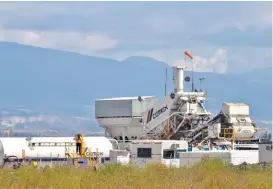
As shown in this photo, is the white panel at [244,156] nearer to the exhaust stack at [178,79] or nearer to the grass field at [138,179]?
the grass field at [138,179]

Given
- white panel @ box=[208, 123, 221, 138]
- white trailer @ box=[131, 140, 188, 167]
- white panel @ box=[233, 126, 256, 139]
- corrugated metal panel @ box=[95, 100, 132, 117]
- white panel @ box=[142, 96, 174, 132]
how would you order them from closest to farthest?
white trailer @ box=[131, 140, 188, 167] < white panel @ box=[208, 123, 221, 138] < white panel @ box=[233, 126, 256, 139] < white panel @ box=[142, 96, 174, 132] < corrugated metal panel @ box=[95, 100, 132, 117]

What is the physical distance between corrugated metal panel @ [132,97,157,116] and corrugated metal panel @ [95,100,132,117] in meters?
0.47

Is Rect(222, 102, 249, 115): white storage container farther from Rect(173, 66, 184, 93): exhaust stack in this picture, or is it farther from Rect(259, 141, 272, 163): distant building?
Rect(259, 141, 272, 163): distant building

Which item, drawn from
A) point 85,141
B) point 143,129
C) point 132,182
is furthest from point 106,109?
point 132,182

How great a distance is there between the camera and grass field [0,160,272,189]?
43625mm

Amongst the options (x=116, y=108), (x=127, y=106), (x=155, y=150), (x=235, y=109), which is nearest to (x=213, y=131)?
(x=235, y=109)

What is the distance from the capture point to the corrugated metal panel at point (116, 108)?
89750 millimetres

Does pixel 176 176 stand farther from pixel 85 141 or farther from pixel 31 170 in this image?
pixel 85 141

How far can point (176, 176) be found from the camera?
51656 mm

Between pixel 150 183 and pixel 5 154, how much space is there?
34.1m

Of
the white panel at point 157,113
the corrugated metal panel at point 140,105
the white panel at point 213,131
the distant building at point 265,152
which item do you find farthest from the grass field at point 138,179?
the corrugated metal panel at point 140,105

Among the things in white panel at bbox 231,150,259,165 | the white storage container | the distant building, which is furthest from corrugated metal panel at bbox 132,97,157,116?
the distant building

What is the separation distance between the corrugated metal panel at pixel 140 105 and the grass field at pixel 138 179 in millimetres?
30276

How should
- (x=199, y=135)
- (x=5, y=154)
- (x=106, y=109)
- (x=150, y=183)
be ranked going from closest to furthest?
(x=150, y=183)
(x=5, y=154)
(x=199, y=135)
(x=106, y=109)
